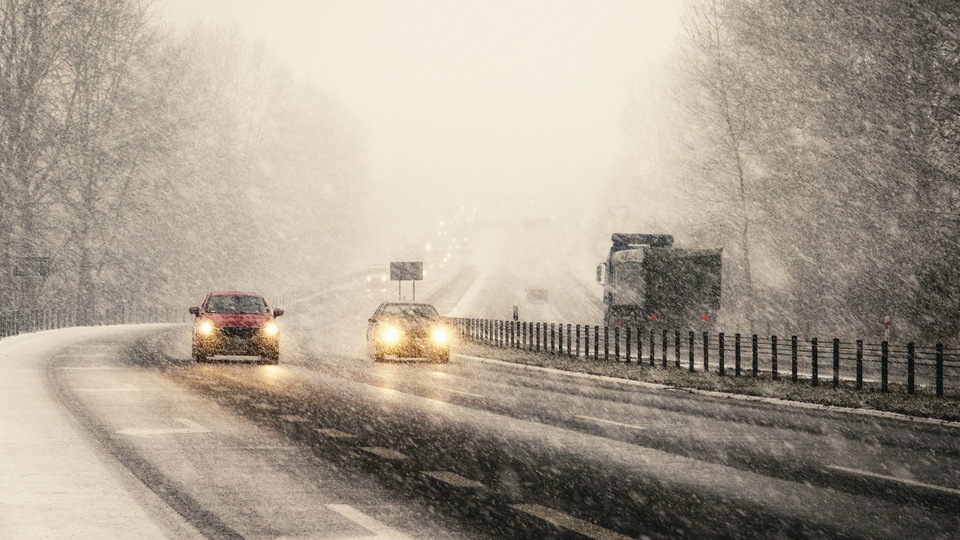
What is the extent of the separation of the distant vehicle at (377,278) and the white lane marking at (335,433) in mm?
93269

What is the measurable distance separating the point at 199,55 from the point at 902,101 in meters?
61.6

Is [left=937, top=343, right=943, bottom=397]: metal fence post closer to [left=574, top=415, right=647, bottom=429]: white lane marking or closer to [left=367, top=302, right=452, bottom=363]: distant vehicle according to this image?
[left=574, top=415, right=647, bottom=429]: white lane marking

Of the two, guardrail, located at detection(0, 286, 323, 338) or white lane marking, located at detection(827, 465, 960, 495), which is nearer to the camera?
white lane marking, located at detection(827, 465, 960, 495)

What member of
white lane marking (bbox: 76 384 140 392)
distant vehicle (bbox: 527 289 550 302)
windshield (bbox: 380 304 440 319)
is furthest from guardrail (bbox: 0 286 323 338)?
white lane marking (bbox: 76 384 140 392)

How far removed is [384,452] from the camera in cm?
1204

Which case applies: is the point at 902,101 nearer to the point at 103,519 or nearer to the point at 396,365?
the point at 396,365

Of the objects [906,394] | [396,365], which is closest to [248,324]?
[396,365]

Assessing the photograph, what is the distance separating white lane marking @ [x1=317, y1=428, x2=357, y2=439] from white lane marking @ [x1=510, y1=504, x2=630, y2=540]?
486 centimetres

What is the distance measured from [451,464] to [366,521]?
309 centimetres

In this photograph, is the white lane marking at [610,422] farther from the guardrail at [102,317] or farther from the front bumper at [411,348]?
the guardrail at [102,317]

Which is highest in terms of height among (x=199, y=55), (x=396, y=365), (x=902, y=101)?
(x=199, y=55)

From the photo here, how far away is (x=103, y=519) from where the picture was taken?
8.04m

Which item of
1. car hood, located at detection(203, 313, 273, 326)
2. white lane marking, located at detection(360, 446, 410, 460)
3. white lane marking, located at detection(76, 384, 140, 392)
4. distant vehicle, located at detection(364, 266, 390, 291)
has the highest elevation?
distant vehicle, located at detection(364, 266, 390, 291)

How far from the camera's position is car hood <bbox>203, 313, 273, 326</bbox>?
2805 centimetres
